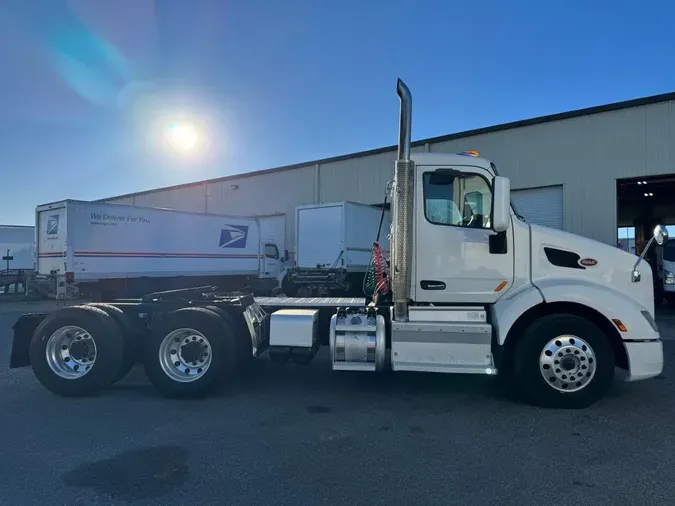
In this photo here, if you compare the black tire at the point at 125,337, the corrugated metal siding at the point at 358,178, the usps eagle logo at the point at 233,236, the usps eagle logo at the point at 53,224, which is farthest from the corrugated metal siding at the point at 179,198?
the black tire at the point at 125,337

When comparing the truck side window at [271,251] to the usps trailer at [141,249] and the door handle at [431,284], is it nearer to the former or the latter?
the usps trailer at [141,249]

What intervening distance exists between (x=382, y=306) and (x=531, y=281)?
72.5 inches

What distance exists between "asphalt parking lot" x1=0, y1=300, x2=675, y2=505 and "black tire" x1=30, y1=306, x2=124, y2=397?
7.9 inches

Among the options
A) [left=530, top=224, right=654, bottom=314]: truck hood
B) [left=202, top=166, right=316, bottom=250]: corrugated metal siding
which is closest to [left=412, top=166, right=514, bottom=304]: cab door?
[left=530, top=224, right=654, bottom=314]: truck hood

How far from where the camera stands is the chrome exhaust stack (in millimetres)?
5344

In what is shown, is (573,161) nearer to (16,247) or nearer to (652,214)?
(652,214)

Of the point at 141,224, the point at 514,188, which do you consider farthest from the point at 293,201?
the point at 514,188

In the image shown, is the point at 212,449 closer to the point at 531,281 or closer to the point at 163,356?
the point at 163,356

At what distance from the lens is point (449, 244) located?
548 centimetres

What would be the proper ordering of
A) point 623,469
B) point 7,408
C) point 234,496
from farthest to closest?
point 7,408 → point 623,469 → point 234,496

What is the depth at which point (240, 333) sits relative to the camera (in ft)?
19.0

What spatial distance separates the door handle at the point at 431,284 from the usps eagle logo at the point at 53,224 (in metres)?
12.7

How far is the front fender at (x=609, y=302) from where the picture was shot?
16.3ft

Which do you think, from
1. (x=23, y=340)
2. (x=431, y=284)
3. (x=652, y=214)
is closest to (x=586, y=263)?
(x=431, y=284)
